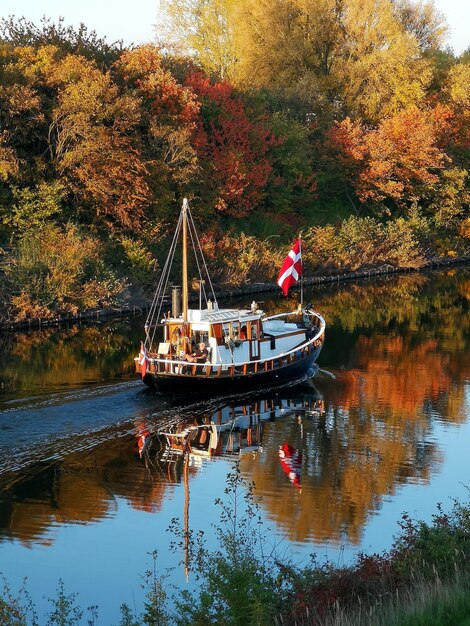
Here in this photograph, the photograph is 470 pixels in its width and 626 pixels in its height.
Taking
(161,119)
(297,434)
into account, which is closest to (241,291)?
(161,119)

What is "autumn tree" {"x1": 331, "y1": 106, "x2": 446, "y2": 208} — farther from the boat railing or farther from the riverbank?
the boat railing

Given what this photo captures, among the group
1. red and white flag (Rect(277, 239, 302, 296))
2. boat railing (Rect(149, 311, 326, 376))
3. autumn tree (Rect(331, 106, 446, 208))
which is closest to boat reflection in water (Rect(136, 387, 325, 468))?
boat railing (Rect(149, 311, 326, 376))

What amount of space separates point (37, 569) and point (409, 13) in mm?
72243

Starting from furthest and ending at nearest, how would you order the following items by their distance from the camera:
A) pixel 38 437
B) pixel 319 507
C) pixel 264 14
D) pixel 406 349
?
pixel 264 14
pixel 406 349
pixel 38 437
pixel 319 507

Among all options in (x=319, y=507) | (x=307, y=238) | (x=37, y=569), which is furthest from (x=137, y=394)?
(x=307, y=238)

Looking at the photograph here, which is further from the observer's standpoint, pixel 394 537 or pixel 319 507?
pixel 319 507

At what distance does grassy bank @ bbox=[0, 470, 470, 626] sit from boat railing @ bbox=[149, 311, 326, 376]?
13.0m

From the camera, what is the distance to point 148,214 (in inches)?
2160

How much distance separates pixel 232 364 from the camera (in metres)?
31.1

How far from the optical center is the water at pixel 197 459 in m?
18.8

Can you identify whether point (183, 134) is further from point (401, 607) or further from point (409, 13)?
point (401, 607)

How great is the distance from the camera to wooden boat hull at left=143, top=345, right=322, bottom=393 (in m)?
30.2

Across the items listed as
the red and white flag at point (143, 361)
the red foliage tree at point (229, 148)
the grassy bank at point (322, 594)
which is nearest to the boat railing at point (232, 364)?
the red and white flag at point (143, 361)

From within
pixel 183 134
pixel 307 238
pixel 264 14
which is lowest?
pixel 307 238
